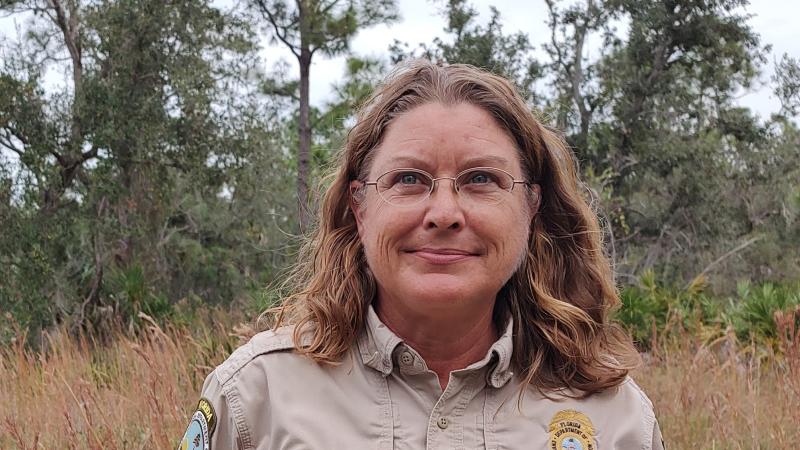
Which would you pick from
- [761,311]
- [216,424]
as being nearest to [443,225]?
[216,424]

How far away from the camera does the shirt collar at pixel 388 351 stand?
6.90 ft

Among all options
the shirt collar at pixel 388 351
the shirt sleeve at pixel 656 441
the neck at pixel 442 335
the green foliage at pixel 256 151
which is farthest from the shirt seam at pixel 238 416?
the green foliage at pixel 256 151

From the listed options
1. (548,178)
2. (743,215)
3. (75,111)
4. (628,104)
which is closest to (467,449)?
(548,178)

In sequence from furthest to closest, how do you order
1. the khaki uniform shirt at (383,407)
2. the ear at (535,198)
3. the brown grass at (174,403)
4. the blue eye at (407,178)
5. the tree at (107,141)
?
the tree at (107,141) → the brown grass at (174,403) → the ear at (535,198) → the blue eye at (407,178) → the khaki uniform shirt at (383,407)

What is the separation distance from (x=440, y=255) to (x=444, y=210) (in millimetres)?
106

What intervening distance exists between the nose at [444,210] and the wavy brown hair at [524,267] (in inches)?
9.7

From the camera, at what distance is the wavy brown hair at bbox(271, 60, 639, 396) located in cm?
224

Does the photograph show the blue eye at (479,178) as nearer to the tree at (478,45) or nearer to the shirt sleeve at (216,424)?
the shirt sleeve at (216,424)

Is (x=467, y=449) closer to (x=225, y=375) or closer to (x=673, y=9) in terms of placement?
(x=225, y=375)

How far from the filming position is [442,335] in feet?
7.14

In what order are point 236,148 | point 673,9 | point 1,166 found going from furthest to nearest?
1. point 673,9
2. point 236,148
3. point 1,166

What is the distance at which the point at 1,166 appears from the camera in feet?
38.5

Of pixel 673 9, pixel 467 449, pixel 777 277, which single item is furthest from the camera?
pixel 777 277

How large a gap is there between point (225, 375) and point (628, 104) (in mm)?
16150
